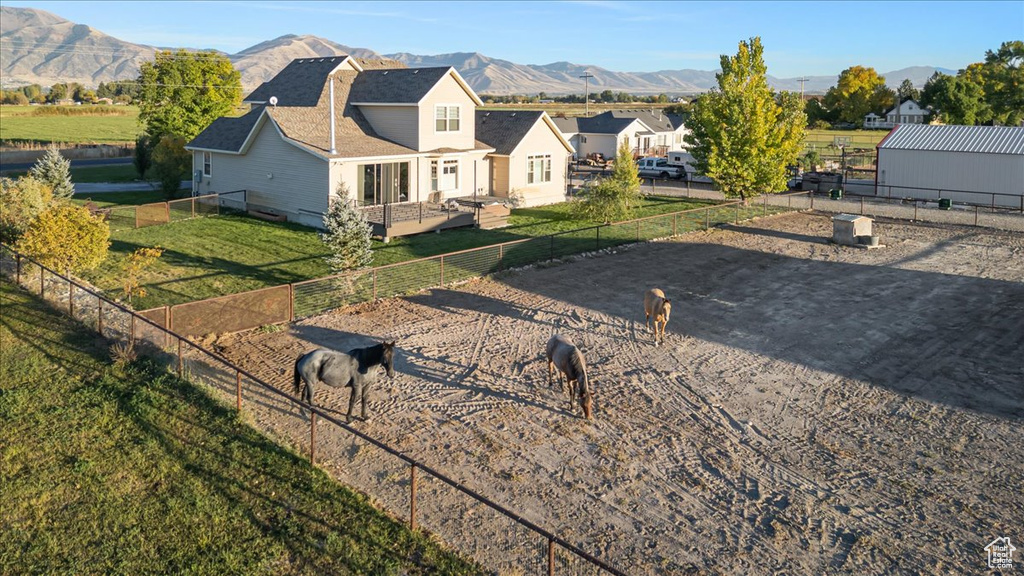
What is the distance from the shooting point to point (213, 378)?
1766 cm

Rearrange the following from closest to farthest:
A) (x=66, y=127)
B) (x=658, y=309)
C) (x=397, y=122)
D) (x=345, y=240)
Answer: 1. (x=658, y=309)
2. (x=345, y=240)
3. (x=397, y=122)
4. (x=66, y=127)

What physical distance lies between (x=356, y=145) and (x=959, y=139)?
1339 inches

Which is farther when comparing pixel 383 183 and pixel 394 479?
→ pixel 383 183

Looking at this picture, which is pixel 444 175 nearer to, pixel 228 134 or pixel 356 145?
pixel 356 145

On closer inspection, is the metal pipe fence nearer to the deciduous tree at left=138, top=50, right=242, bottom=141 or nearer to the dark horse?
the dark horse

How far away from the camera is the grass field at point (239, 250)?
990 inches

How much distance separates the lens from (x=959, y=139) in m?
47.6

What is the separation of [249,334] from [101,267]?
912 centimetres

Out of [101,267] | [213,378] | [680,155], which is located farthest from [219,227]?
[680,155]

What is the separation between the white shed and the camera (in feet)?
148

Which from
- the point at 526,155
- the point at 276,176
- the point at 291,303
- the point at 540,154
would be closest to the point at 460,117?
the point at 526,155

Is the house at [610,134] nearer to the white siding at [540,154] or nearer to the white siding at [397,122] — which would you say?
the white siding at [540,154]

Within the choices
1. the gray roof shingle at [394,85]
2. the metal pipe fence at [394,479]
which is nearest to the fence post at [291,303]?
the metal pipe fence at [394,479]

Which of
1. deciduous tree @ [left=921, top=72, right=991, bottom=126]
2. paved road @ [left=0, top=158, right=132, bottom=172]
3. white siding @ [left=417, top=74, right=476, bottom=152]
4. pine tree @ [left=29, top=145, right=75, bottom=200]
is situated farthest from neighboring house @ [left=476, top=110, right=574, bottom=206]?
deciduous tree @ [left=921, top=72, right=991, bottom=126]
